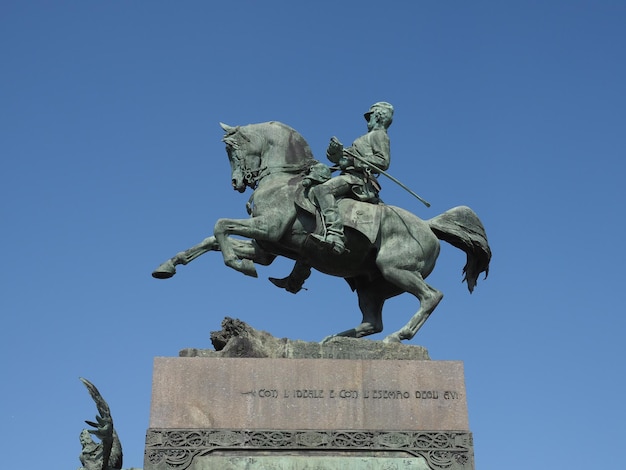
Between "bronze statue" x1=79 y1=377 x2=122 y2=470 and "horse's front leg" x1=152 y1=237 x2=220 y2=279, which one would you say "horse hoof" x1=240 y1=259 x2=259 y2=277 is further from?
"bronze statue" x1=79 y1=377 x2=122 y2=470

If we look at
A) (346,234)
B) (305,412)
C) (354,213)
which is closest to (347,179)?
(354,213)

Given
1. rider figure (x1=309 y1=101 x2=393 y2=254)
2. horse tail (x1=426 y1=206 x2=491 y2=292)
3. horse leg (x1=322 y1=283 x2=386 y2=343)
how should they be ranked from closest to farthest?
rider figure (x1=309 y1=101 x2=393 y2=254)
horse leg (x1=322 y1=283 x2=386 y2=343)
horse tail (x1=426 y1=206 x2=491 y2=292)

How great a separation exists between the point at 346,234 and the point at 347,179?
3.06 ft

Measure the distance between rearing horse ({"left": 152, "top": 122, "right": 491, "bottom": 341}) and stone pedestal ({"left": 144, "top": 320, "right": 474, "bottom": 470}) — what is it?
118cm

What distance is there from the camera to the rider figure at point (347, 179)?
1692 centimetres

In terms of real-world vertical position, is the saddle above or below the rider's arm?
below

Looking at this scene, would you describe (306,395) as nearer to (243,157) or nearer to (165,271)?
(165,271)

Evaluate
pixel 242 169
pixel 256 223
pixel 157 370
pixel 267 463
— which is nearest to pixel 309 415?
pixel 267 463

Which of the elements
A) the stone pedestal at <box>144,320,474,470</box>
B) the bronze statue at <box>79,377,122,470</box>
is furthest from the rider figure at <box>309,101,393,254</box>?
the bronze statue at <box>79,377,122,470</box>

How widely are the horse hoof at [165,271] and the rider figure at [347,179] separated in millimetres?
1767

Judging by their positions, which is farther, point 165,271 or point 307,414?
point 165,271

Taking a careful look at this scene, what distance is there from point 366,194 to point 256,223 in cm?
185

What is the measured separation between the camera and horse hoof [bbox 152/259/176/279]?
17.2 m

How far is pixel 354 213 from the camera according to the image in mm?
17281
